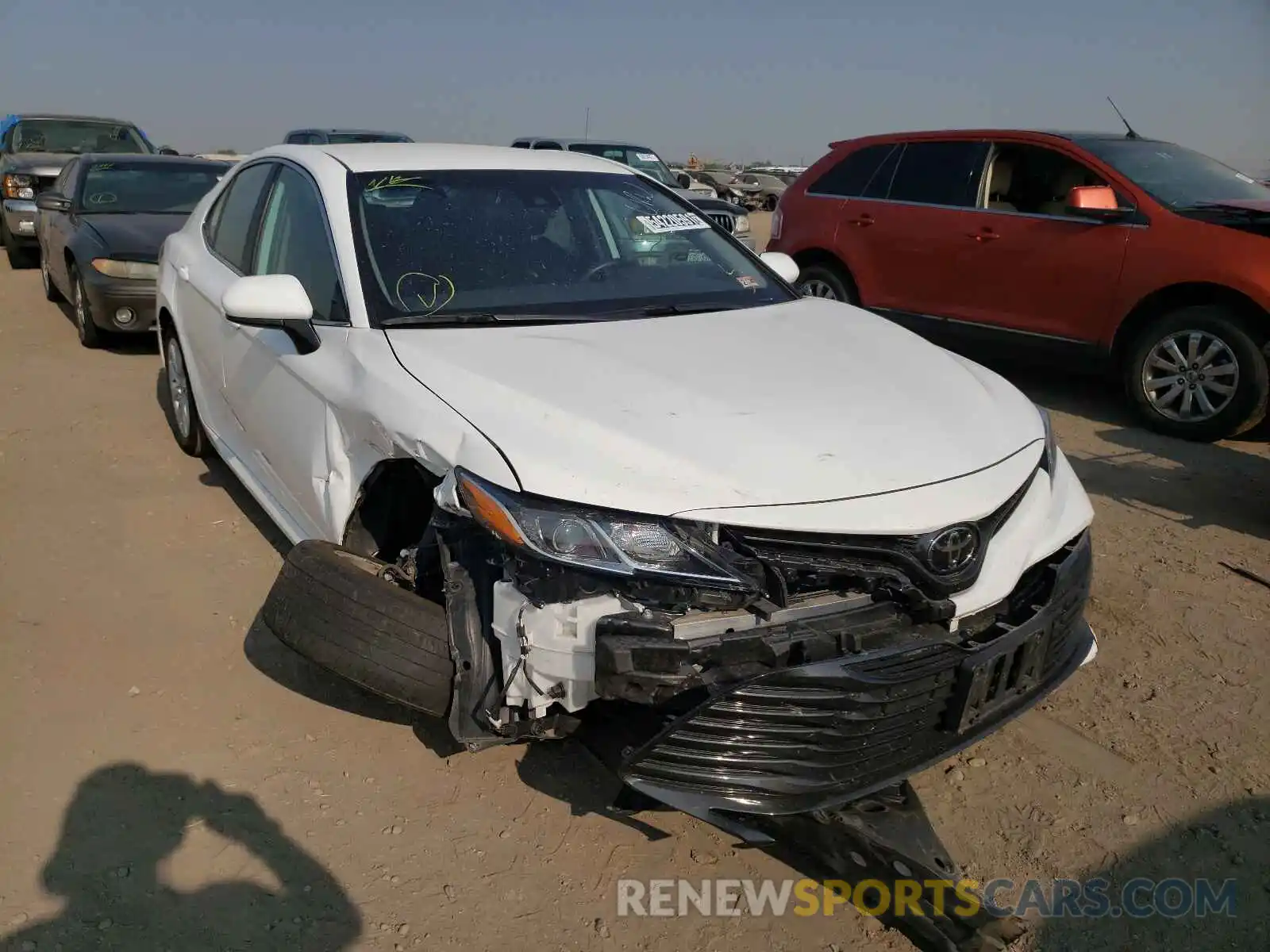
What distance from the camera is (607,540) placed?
219cm

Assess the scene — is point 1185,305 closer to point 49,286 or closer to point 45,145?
point 49,286

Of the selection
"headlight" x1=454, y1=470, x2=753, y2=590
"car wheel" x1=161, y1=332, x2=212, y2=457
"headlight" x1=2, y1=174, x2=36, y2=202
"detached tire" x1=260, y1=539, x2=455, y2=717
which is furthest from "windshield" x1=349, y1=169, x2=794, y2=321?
"headlight" x1=2, y1=174, x2=36, y2=202

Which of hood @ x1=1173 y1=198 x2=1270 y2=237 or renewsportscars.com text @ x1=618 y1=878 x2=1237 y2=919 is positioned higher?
hood @ x1=1173 y1=198 x2=1270 y2=237

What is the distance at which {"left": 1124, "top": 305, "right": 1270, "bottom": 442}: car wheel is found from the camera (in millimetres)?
5570

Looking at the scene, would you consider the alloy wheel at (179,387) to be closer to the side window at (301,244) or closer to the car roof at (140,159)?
the side window at (301,244)

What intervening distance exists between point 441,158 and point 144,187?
19.7ft

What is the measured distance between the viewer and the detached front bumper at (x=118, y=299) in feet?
23.5

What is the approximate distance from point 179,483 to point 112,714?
206cm

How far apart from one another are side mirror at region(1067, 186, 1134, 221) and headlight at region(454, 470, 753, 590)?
197 inches

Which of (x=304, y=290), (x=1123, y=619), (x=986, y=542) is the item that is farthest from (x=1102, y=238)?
(x=304, y=290)

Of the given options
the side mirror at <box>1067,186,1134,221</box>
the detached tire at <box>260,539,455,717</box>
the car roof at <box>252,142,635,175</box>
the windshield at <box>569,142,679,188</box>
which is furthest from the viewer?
the windshield at <box>569,142,679,188</box>

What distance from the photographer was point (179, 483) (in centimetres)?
487

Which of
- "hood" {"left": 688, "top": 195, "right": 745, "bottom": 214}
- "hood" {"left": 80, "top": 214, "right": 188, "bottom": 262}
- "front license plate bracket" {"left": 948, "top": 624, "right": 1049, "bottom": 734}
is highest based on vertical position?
"front license plate bracket" {"left": 948, "top": 624, "right": 1049, "bottom": 734}

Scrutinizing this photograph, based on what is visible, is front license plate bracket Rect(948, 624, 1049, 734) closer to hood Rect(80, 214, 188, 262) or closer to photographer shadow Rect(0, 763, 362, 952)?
photographer shadow Rect(0, 763, 362, 952)
